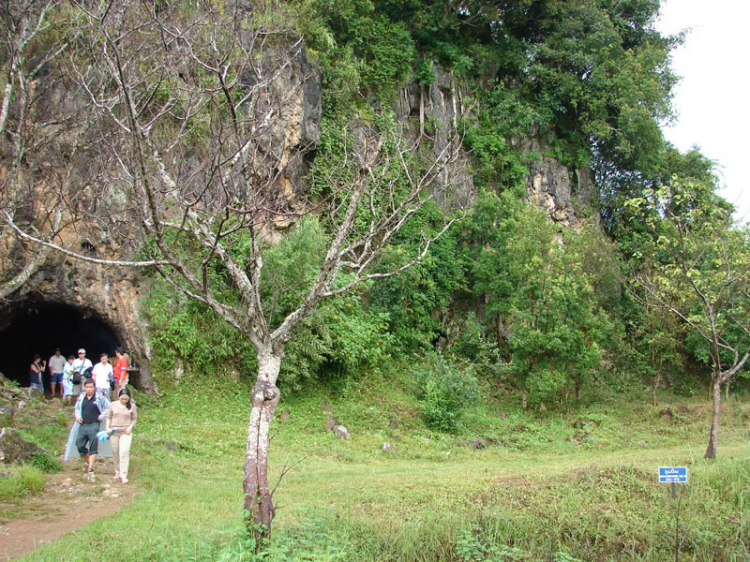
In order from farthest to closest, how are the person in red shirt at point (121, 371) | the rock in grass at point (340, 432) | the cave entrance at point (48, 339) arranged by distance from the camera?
the cave entrance at point (48, 339), the rock in grass at point (340, 432), the person in red shirt at point (121, 371)

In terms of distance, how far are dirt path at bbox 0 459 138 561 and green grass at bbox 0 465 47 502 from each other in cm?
13

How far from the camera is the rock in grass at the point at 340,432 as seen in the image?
1380 centimetres

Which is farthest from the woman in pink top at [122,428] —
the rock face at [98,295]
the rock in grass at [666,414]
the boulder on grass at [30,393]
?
the rock in grass at [666,414]

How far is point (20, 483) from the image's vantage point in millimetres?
7953

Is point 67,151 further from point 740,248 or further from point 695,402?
point 695,402

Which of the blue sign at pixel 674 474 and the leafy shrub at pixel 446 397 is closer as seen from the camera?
the blue sign at pixel 674 474

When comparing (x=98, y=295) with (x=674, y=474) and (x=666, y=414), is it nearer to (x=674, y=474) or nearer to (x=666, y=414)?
Answer: (x=674, y=474)

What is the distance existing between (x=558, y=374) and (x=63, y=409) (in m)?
13.6

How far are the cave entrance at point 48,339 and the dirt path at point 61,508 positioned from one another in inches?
443

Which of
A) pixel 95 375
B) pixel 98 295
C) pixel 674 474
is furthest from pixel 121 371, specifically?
pixel 674 474

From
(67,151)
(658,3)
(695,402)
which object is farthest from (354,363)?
(658,3)

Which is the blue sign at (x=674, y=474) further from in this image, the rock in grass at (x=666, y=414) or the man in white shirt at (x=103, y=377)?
the rock in grass at (x=666, y=414)

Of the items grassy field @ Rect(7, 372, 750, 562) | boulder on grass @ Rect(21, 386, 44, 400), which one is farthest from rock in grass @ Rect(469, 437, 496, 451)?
boulder on grass @ Rect(21, 386, 44, 400)

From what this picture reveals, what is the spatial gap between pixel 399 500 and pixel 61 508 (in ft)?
14.9
